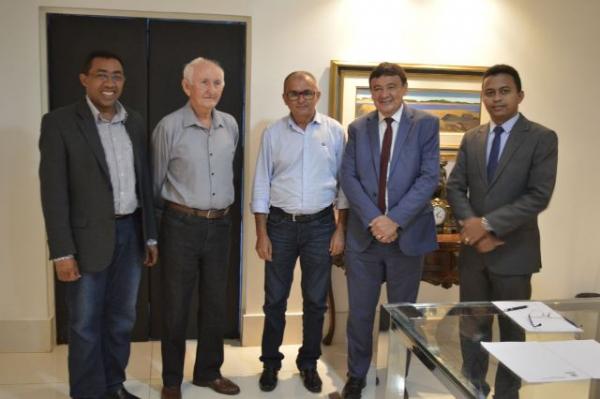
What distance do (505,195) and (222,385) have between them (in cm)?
164

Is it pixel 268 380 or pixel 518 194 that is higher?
pixel 518 194

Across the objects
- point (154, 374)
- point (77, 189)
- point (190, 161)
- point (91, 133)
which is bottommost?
point (154, 374)

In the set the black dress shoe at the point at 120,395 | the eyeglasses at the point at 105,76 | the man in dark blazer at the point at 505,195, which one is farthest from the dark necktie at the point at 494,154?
the black dress shoe at the point at 120,395

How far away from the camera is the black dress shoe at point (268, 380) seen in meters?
2.76

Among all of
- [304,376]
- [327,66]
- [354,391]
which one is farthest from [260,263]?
[327,66]

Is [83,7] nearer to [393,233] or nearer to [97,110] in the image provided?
[97,110]

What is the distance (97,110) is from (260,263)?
1357 millimetres

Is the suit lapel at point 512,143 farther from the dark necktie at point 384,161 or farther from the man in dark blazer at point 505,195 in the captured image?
the dark necktie at point 384,161

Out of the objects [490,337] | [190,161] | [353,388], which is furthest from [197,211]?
[490,337]

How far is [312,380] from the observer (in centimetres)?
278

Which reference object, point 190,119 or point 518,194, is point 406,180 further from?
point 190,119

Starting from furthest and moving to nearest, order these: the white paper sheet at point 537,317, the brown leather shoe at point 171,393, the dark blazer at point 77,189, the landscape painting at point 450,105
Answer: the landscape painting at point 450,105
the brown leather shoe at point 171,393
the dark blazer at point 77,189
the white paper sheet at point 537,317

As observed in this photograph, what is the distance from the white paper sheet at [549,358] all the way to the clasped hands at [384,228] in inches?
41.9

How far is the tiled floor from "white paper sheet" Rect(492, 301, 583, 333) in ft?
3.02
